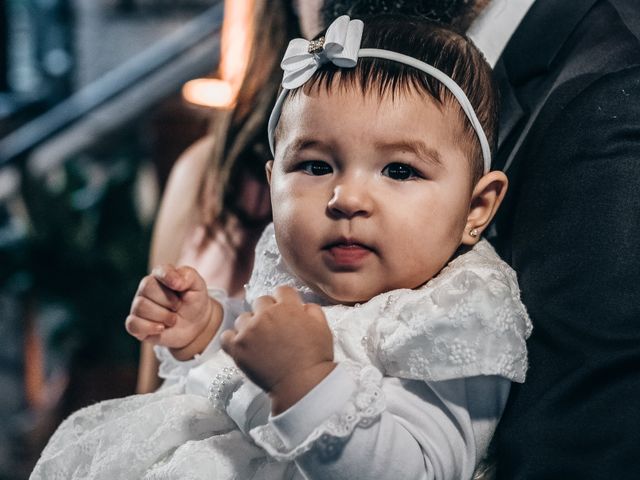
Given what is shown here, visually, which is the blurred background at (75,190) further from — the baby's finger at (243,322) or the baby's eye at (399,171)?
the baby's finger at (243,322)

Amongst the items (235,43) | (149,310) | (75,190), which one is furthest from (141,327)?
(75,190)

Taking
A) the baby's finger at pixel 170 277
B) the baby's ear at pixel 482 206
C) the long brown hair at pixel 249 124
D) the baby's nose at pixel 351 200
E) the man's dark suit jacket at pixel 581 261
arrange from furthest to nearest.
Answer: the long brown hair at pixel 249 124
the baby's finger at pixel 170 277
the baby's ear at pixel 482 206
the baby's nose at pixel 351 200
the man's dark suit jacket at pixel 581 261

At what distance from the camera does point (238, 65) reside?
1865 millimetres

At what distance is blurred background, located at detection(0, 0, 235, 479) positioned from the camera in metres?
3.02

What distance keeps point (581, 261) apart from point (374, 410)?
28cm

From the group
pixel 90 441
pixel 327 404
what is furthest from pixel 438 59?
pixel 90 441

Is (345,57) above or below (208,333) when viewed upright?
above

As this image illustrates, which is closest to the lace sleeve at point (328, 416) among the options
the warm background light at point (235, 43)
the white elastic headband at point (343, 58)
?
the white elastic headband at point (343, 58)

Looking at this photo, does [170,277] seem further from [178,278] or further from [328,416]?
[328,416]

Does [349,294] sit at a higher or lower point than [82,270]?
higher

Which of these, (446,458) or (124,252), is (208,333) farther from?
(124,252)

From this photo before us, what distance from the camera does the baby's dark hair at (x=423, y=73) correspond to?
0.97 meters

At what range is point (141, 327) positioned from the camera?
1.17 m

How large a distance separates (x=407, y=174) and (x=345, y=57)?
0.55 feet
